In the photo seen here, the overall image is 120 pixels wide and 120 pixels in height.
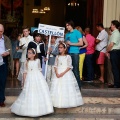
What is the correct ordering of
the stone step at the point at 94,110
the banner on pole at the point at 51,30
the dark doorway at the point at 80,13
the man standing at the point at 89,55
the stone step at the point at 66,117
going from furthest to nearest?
the dark doorway at the point at 80,13 → the man standing at the point at 89,55 → the banner on pole at the point at 51,30 → the stone step at the point at 94,110 → the stone step at the point at 66,117

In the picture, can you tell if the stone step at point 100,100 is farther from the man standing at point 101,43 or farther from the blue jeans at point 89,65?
the blue jeans at point 89,65

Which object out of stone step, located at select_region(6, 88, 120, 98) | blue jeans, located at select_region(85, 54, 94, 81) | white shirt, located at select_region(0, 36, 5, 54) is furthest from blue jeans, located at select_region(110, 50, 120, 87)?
white shirt, located at select_region(0, 36, 5, 54)

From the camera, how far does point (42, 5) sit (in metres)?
22.9

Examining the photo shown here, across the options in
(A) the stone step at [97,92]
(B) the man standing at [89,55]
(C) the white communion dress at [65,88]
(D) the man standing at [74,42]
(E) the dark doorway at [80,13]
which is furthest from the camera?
(E) the dark doorway at [80,13]

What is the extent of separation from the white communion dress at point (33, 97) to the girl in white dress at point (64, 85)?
0.28 meters

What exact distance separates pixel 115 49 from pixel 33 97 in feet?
8.68

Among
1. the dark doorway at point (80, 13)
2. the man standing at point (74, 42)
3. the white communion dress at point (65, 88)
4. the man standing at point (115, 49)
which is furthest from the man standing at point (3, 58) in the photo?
the dark doorway at point (80, 13)

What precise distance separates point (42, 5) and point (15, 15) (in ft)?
12.2

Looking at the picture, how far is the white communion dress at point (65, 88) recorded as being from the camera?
26.8 ft

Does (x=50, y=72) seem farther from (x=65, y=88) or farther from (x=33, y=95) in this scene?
(x=33, y=95)

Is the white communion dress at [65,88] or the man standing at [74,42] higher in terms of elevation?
the man standing at [74,42]

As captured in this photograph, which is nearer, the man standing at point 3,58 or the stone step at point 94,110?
the man standing at point 3,58

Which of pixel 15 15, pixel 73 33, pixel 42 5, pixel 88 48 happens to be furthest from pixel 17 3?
pixel 73 33

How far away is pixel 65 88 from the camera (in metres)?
8.21
